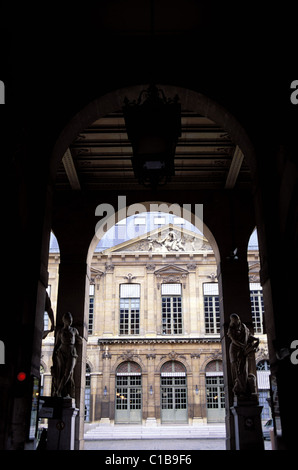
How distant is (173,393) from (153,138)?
29.4 metres

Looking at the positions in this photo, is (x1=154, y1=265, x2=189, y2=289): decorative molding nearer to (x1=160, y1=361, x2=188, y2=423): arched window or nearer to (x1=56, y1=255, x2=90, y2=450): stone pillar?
(x1=160, y1=361, x2=188, y2=423): arched window

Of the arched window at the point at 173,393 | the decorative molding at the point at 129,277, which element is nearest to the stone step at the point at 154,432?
the arched window at the point at 173,393

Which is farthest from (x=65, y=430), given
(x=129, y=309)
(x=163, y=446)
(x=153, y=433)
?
(x=129, y=309)

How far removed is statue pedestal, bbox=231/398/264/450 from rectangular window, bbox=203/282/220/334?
21892 millimetres

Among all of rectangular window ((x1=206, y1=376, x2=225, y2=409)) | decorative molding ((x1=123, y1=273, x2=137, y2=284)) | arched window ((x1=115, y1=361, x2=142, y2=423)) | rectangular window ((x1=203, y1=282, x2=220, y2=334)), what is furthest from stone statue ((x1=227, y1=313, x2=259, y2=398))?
decorative molding ((x1=123, y1=273, x2=137, y2=284))

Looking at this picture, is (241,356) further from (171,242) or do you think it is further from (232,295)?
Answer: (171,242)

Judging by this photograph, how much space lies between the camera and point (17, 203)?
678 cm

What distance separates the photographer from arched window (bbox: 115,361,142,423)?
102 feet

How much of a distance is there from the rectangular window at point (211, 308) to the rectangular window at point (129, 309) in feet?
16.6

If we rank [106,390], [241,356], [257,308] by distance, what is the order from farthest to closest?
[257,308], [106,390], [241,356]

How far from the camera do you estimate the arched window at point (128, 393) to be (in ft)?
102

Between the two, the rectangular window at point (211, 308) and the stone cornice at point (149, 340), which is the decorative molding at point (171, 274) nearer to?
the rectangular window at point (211, 308)

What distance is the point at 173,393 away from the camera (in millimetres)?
31781
